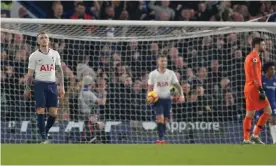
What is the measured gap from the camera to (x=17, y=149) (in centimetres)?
1066

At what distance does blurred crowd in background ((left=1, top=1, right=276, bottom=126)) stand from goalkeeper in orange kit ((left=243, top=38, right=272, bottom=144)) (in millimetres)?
2691

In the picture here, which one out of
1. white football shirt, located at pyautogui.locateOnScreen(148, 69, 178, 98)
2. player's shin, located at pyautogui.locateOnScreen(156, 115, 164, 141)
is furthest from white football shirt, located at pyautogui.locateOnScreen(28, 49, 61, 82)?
white football shirt, located at pyautogui.locateOnScreen(148, 69, 178, 98)

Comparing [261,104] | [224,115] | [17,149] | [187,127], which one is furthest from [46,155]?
[224,115]

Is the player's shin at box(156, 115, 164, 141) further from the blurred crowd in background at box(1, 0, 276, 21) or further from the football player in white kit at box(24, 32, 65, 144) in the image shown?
the blurred crowd in background at box(1, 0, 276, 21)

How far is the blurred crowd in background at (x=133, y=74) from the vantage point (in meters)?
15.7

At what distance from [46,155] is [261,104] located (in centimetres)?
430

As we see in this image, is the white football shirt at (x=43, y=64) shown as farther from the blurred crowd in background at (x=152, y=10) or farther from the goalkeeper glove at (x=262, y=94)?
the blurred crowd in background at (x=152, y=10)

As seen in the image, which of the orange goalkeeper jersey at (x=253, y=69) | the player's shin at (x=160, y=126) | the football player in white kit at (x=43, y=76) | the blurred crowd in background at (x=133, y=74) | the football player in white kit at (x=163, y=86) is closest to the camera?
the football player in white kit at (x=43, y=76)

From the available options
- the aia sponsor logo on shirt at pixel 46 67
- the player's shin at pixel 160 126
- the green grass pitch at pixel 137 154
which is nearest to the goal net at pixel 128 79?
the player's shin at pixel 160 126

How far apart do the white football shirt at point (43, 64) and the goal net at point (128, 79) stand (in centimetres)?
293

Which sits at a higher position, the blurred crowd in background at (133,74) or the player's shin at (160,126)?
the blurred crowd in background at (133,74)

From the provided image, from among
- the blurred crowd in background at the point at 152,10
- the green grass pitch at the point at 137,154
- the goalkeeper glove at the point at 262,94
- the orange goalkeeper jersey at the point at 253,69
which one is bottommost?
the green grass pitch at the point at 137,154

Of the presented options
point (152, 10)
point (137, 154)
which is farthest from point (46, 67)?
point (152, 10)

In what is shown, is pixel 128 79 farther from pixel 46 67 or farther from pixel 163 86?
pixel 46 67
